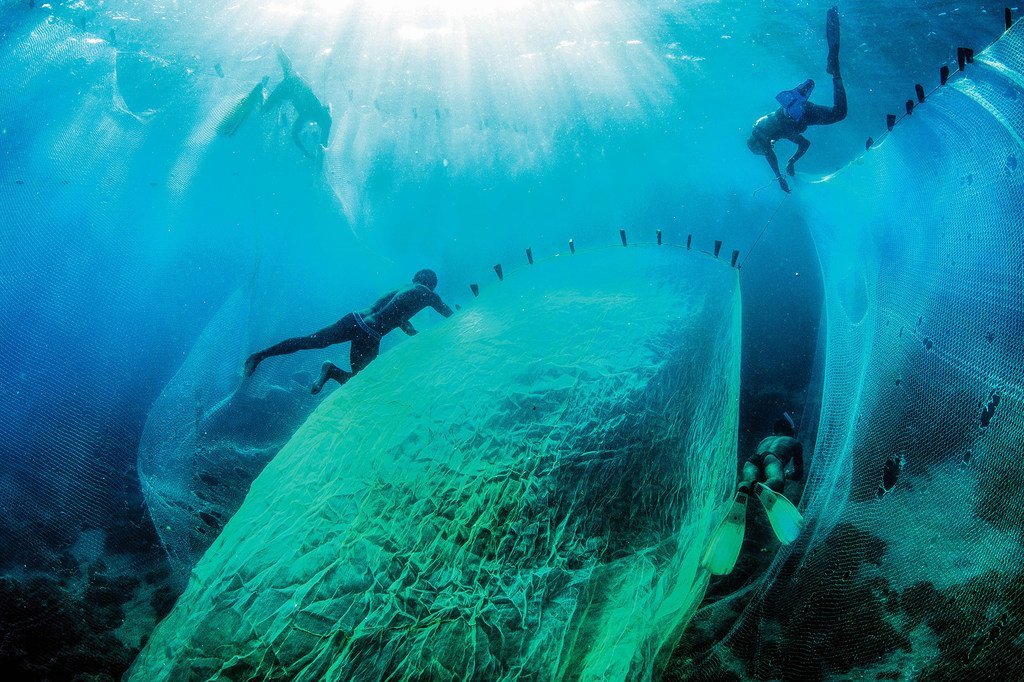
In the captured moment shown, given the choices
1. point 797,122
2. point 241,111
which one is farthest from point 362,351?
point 797,122

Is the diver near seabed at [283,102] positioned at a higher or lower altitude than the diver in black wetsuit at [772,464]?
higher

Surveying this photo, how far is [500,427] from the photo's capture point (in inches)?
85.0

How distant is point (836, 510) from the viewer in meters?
3.05

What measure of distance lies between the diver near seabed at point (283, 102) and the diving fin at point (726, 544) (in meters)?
11.0

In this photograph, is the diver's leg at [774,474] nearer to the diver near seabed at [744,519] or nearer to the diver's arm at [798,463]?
the diver near seabed at [744,519]

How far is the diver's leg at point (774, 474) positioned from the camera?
3217 millimetres

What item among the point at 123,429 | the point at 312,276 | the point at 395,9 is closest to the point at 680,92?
the point at 395,9

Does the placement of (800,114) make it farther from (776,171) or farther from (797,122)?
(776,171)

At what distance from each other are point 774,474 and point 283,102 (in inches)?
501

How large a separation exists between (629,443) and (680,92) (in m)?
22.3

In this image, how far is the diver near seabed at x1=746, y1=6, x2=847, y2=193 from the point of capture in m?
5.33

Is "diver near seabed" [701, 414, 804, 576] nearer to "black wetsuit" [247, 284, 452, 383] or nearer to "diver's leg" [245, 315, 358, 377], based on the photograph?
"black wetsuit" [247, 284, 452, 383]

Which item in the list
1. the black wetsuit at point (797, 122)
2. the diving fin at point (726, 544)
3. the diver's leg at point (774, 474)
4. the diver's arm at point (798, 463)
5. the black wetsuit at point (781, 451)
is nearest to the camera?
the diving fin at point (726, 544)

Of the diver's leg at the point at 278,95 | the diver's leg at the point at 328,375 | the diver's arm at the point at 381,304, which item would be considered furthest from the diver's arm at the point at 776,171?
the diver's leg at the point at 278,95
